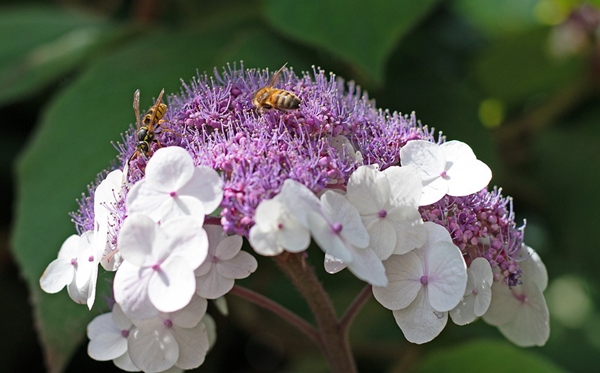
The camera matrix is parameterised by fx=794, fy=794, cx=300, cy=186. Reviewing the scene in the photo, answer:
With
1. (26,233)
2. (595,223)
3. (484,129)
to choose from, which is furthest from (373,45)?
(595,223)

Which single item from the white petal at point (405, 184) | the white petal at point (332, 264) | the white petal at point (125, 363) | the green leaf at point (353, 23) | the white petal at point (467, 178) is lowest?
the white petal at point (125, 363)

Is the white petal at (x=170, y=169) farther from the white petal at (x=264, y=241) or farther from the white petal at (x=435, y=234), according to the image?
the white petal at (x=435, y=234)

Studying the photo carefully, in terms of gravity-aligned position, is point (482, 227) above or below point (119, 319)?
above

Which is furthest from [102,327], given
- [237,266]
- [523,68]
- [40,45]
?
[523,68]

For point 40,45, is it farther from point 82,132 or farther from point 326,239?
point 326,239

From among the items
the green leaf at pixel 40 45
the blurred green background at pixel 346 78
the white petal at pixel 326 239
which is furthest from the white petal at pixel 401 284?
the green leaf at pixel 40 45

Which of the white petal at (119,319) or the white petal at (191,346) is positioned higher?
the white petal at (119,319)

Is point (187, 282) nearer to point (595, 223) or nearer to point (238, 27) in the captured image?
point (238, 27)

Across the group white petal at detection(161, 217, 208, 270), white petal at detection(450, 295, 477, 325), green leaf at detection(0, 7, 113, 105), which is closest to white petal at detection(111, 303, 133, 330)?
white petal at detection(161, 217, 208, 270)
